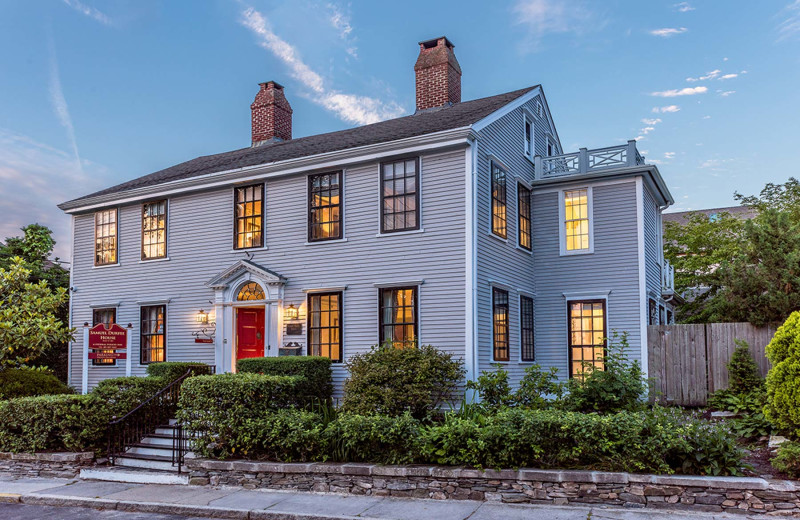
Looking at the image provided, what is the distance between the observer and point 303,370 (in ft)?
40.0

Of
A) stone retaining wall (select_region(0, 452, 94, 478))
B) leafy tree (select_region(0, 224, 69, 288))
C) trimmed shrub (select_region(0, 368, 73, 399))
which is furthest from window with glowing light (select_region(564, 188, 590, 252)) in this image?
leafy tree (select_region(0, 224, 69, 288))

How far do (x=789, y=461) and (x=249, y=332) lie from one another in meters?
11.4

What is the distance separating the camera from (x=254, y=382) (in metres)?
10.1

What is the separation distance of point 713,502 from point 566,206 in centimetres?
949

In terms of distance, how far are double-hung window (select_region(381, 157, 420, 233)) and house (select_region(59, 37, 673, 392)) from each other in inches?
1.2

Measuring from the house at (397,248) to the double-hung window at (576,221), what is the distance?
4cm

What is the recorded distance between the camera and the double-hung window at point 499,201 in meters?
13.7

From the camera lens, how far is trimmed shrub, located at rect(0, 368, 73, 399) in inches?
526

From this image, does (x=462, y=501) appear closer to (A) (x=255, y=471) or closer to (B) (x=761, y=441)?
(A) (x=255, y=471)

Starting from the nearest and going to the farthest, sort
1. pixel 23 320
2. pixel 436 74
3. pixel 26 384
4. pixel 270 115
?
pixel 26 384 → pixel 23 320 → pixel 436 74 → pixel 270 115

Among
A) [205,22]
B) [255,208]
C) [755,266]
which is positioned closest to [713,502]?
[755,266]

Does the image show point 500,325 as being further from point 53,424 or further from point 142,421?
point 53,424

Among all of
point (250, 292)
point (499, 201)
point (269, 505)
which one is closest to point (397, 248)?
point (499, 201)

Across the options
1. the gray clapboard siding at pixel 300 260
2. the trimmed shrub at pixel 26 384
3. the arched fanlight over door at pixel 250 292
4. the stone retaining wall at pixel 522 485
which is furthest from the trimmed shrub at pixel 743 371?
the trimmed shrub at pixel 26 384
